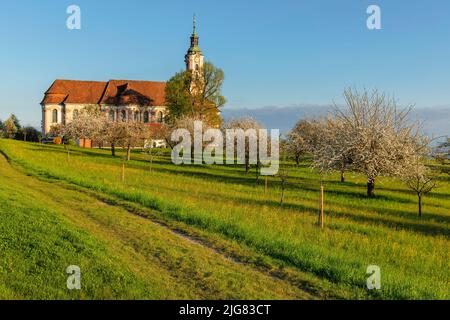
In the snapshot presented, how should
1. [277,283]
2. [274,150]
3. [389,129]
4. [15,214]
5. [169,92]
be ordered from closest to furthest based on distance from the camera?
1. [277,283]
2. [15,214]
3. [389,129]
4. [274,150]
5. [169,92]

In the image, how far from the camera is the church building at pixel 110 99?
105438 millimetres

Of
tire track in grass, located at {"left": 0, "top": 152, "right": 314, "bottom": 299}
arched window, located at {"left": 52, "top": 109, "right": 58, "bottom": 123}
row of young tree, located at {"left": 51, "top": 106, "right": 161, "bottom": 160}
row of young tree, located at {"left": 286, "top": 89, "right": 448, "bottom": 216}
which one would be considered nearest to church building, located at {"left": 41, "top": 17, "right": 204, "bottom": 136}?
arched window, located at {"left": 52, "top": 109, "right": 58, "bottom": 123}

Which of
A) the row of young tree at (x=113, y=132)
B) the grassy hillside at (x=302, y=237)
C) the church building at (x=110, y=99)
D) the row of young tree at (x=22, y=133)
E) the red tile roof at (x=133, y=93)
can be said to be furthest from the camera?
the red tile roof at (x=133, y=93)

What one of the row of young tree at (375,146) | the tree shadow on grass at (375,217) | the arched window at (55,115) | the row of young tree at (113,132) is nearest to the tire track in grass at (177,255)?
the tree shadow on grass at (375,217)

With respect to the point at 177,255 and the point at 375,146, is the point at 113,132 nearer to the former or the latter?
the point at 375,146

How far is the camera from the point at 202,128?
201 feet

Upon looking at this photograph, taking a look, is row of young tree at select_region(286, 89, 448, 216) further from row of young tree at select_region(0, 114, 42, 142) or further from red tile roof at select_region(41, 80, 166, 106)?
row of young tree at select_region(0, 114, 42, 142)

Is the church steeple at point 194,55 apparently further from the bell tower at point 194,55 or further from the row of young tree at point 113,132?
the row of young tree at point 113,132

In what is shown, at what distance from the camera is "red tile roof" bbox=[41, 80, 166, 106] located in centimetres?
10644

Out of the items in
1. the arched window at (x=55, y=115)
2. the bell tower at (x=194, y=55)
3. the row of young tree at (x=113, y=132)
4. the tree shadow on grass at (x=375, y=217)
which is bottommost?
the tree shadow on grass at (x=375, y=217)

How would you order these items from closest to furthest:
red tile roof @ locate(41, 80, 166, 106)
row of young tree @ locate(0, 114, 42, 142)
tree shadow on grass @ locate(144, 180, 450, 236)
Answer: tree shadow on grass @ locate(144, 180, 450, 236)
row of young tree @ locate(0, 114, 42, 142)
red tile roof @ locate(41, 80, 166, 106)
